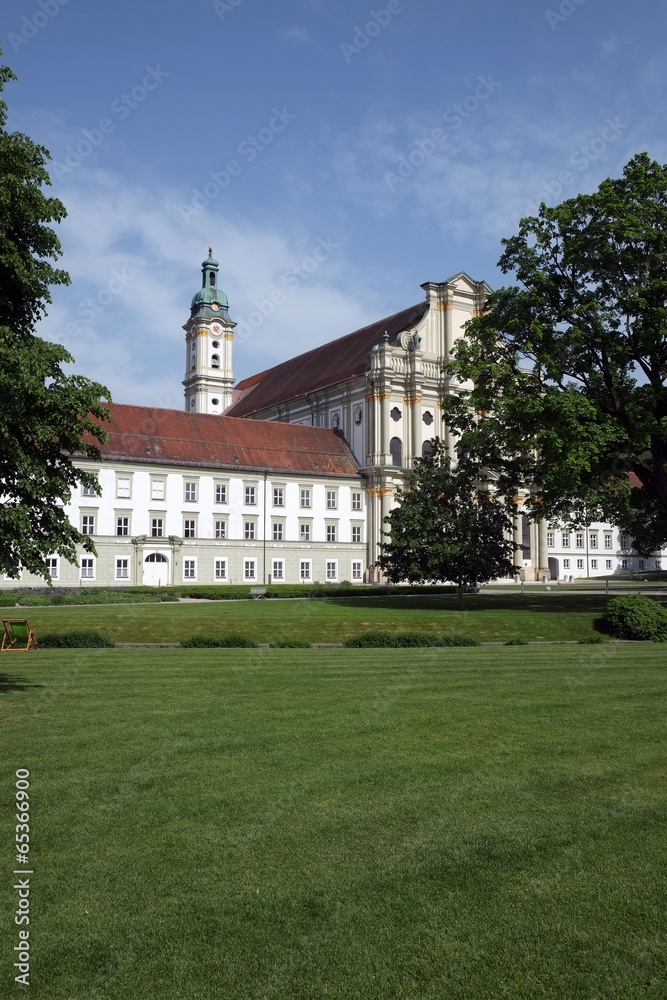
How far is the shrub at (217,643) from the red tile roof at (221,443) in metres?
35.3

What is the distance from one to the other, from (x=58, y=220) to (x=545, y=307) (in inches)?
1050

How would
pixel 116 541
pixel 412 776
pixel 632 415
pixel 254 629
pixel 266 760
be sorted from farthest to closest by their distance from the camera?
pixel 116 541, pixel 632 415, pixel 254 629, pixel 266 760, pixel 412 776

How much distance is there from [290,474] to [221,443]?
590 centimetres

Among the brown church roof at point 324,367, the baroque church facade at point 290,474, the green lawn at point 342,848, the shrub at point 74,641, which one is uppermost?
the brown church roof at point 324,367

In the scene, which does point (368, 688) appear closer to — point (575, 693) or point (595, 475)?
point (575, 693)

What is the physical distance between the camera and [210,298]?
111188 mm

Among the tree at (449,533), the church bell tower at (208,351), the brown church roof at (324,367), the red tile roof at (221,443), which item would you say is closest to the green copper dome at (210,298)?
the church bell tower at (208,351)

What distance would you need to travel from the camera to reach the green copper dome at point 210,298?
362 feet

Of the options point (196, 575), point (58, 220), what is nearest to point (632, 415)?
point (58, 220)

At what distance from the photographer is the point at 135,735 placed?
1027 cm

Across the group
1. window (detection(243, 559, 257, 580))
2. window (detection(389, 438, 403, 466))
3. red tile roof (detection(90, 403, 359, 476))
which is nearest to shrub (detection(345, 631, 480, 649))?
red tile roof (detection(90, 403, 359, 476))

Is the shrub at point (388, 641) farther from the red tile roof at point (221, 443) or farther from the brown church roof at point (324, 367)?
the brown church roof at point (324, 367)

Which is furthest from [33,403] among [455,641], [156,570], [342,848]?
[156,570]

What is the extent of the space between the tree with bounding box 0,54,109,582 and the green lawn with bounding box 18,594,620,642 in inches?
519
